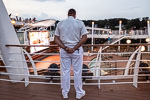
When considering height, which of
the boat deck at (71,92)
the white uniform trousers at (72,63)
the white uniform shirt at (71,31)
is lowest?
the boat deck at (71,92)

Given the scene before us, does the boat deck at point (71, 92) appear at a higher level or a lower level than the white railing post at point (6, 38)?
lower

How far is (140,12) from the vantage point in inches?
1738

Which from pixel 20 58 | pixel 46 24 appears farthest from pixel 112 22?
pixel 20 58

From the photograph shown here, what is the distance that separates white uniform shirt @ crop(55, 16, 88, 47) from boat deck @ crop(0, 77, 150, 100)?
1004 millimetres

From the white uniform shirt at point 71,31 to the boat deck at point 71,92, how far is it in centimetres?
100

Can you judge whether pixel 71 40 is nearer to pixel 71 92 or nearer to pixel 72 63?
pixel 72 63

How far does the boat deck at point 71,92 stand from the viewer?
252 cm

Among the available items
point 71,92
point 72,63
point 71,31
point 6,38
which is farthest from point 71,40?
point 6,38

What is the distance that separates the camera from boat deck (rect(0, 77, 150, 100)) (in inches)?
99.1

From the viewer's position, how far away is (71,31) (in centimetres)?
216

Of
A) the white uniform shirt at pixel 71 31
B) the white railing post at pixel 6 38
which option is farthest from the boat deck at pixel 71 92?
the white uniform shirt at pixel 71 31

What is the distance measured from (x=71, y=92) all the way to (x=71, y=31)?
4.01ft

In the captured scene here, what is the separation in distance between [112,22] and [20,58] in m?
46.0

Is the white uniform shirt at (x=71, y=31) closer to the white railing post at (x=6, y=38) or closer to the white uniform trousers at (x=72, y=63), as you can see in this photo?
the white uniform trousers at (x=72, y=63)
